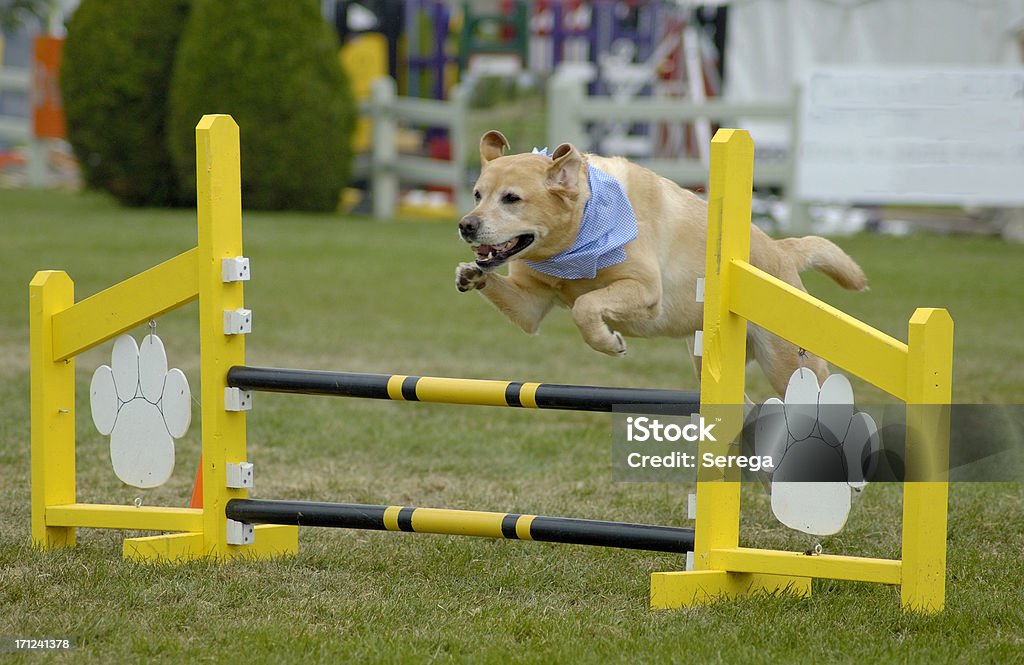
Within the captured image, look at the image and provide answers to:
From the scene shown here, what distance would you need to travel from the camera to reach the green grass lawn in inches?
128

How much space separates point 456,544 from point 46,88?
15.5 metres

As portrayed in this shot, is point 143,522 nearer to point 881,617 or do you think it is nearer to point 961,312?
point 881,617

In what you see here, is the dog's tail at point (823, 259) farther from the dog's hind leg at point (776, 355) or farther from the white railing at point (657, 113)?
the white railing at point (657, 113)

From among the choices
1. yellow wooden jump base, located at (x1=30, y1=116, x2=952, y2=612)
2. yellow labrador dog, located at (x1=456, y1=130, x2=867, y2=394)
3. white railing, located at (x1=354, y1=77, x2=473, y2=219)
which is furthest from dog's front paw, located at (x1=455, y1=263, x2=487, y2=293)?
white railing, located at (x1=354, y1=77, x2=473, y2=219)

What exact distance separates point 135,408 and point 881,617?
7.82 ft

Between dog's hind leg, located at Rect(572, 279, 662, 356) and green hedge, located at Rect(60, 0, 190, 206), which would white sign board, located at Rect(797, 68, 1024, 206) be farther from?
→ dog's hind leg, located at Rect(572, 279, 662, 356)

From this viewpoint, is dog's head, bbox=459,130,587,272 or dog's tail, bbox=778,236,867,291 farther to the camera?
dog's tail, bbox=778,236,867,291

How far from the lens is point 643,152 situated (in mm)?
17844

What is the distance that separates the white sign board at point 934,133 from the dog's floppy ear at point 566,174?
33.1ft

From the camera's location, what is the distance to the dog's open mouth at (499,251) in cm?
396

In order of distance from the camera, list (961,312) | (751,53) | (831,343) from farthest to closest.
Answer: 1. (751,53)
2. (961,312)
3. (831,343)

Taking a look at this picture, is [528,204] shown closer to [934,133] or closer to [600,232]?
[600,232]

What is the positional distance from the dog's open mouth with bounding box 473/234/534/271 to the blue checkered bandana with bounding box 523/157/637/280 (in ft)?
0.43

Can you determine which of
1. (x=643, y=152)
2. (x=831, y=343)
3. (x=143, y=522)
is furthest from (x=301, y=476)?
(x=643, y=152)
